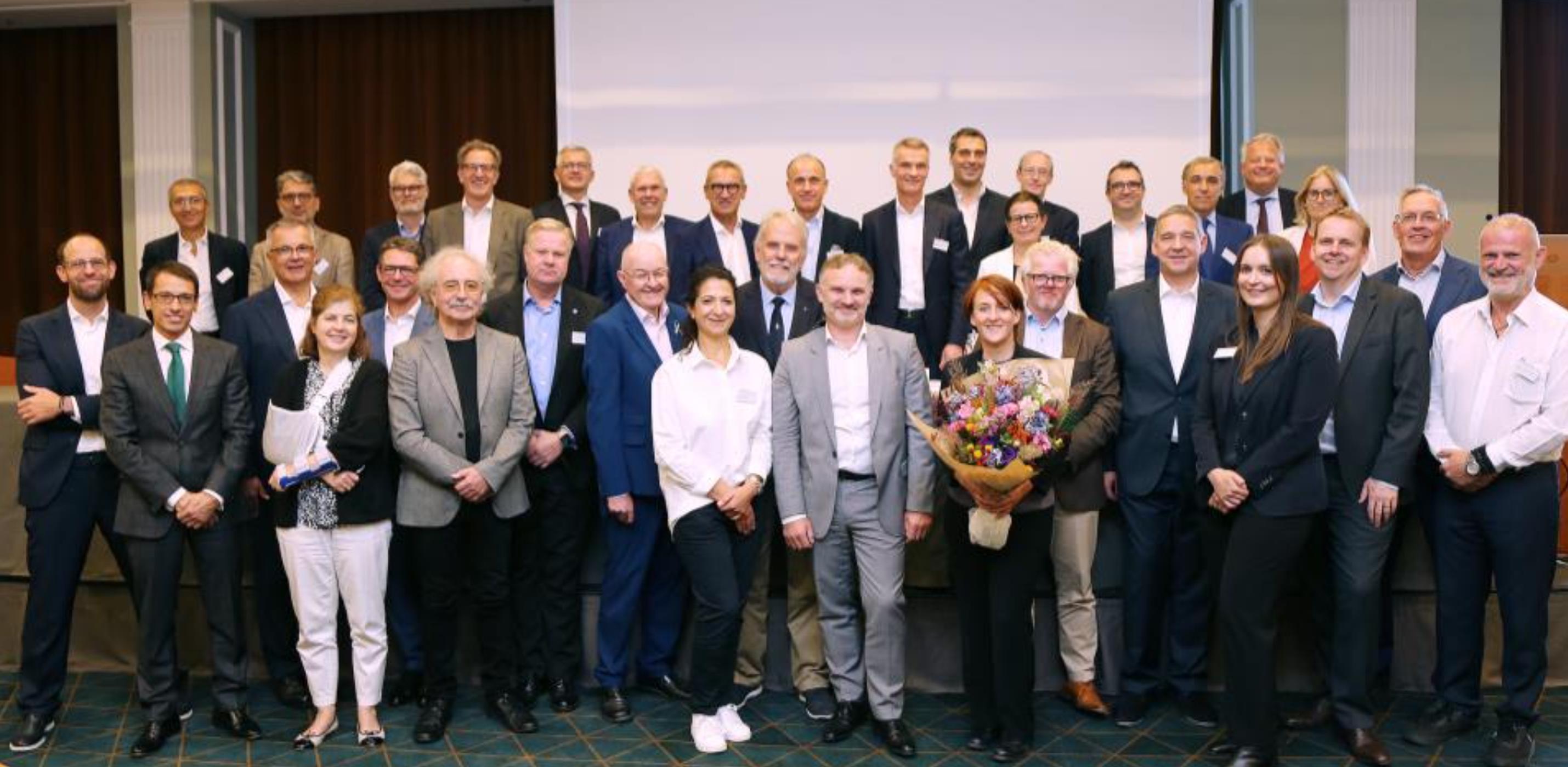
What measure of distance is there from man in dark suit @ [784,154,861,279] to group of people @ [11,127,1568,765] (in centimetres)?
79

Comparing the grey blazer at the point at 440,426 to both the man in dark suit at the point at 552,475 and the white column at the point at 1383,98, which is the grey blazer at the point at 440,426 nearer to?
the man in dark suit at the point at 552,475

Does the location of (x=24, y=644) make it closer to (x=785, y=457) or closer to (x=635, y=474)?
(x=635, y=474)

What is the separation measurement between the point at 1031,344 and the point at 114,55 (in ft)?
25.1

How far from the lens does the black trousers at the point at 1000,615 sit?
A: 3.78m

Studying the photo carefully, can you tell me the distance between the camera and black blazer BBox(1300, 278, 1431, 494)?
12.2 feet

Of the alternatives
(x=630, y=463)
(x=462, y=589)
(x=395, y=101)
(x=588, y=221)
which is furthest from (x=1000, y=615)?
(x=395, y=101)

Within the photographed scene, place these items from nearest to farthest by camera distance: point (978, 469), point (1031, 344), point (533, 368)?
point (978, 469), point (1031, 344), point (533, 368)

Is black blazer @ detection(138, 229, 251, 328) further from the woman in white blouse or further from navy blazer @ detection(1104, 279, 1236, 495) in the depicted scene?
navy blazer @ detection(1104, 279, 1236, 495)

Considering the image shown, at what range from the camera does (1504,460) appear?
370 cm

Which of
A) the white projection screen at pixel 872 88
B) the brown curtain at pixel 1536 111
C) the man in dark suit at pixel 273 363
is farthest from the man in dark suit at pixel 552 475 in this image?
the brown curtain at pixel 1536 111

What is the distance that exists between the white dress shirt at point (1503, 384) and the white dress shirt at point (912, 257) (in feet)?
6.53

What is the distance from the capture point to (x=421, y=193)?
5371 millimetres

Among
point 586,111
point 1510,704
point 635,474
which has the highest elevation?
point 586,111

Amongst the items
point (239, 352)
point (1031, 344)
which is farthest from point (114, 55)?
point (1031, 344)
